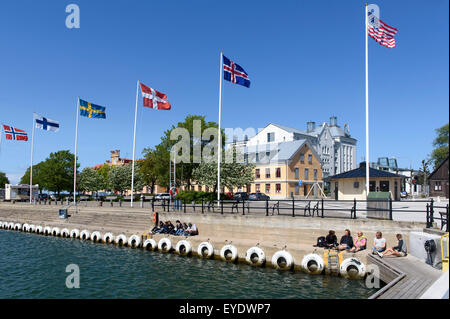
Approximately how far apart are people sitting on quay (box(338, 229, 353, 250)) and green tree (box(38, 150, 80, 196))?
53893 mm

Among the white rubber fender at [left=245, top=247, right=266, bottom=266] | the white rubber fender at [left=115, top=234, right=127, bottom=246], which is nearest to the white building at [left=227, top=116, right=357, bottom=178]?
the white rubber fender at [left=115, top=234, right=127, bottom=246]

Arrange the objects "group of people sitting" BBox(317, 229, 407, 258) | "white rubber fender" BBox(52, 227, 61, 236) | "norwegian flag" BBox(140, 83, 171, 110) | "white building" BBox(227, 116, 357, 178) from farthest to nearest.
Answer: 1. "white building" BBox(227, 116, 357, 178)
2. "white rubber fender" BBox(52, 227, 61, 236)
3. "norwegian flag" BBox(140, 83, 171, 110)
4. "group of people sitting" BBox(317, 229, 407, 258)

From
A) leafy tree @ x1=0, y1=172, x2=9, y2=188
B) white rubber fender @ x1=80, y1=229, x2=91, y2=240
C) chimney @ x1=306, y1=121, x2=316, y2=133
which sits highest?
chimney @ x1=306, y1=121, x2=316, y2=133

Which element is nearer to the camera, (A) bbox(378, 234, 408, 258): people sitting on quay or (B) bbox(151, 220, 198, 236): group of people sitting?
(A) bbox(378, 234, 408, 258): people sitting on quay

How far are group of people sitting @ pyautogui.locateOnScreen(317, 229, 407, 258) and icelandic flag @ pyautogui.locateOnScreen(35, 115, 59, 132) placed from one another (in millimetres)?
33709

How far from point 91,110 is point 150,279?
21.8m

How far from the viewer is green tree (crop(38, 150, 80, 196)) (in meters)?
57.1

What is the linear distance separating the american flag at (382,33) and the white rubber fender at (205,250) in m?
15.9

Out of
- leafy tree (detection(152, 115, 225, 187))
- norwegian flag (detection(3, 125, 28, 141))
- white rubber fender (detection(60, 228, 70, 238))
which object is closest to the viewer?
white rubber fender (detection(60, 228, 70, 238))

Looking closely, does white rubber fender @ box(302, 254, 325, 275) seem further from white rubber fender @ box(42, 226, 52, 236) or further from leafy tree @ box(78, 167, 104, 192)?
leafy tree @ box(78, 167, 104, 192)

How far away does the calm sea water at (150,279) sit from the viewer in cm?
1302

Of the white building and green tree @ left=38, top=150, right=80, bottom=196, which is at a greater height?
the white building

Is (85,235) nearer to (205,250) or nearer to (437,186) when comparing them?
(205,250)
